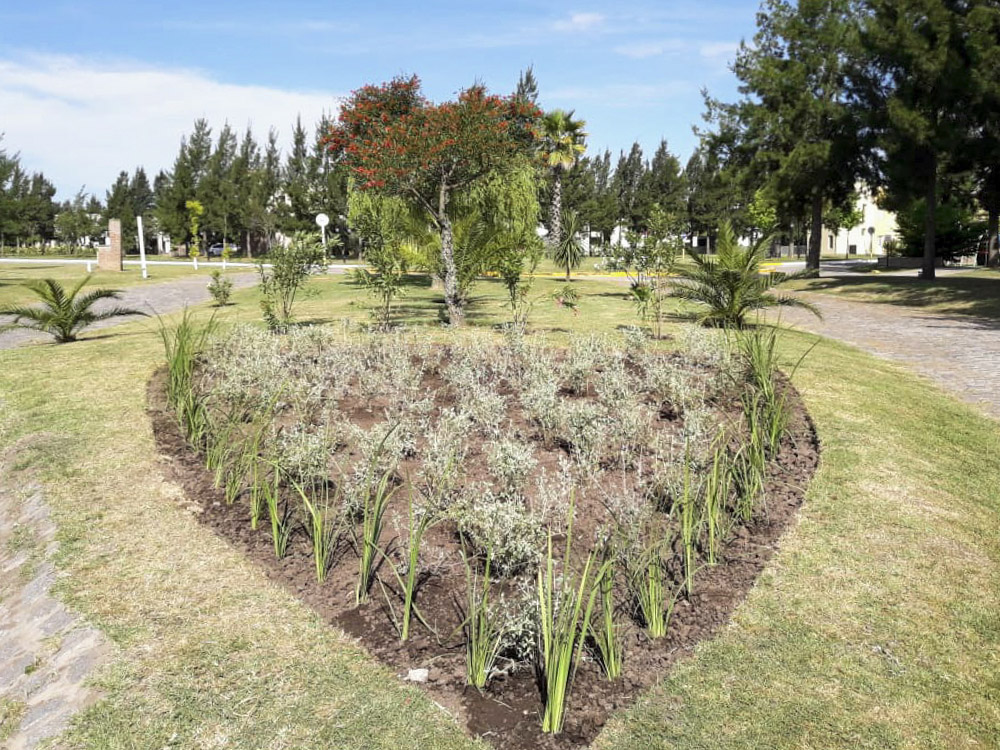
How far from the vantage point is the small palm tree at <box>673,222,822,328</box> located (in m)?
10.8

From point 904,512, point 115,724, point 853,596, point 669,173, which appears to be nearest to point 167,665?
point 115,724

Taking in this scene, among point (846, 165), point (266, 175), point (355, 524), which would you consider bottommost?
point (355, 524)

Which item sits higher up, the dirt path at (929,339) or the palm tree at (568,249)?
the palm tree at (568,249)

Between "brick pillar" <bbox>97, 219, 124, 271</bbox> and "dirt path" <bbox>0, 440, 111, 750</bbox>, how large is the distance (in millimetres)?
32849

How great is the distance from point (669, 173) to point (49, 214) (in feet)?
180

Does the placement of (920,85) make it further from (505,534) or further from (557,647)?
(557,647)

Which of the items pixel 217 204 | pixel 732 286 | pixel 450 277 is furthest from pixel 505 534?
pixel 217 204

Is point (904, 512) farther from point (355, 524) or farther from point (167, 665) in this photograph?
point (167, 665)

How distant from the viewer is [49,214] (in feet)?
211

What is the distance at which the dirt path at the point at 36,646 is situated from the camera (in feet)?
10.0

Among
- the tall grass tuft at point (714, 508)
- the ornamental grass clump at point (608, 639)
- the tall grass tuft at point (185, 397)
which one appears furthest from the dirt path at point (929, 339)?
the tall grass tuft at point (185, 397)

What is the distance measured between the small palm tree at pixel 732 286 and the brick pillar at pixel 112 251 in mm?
30447

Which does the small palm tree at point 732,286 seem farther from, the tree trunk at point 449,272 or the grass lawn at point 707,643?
the grass lawn at point 707,643

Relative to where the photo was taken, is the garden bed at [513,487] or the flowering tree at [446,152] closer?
the garden bed at [513,487]
